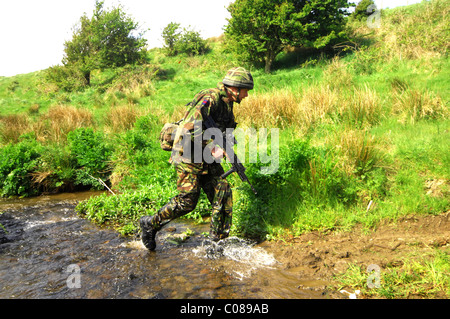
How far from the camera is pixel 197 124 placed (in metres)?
3.58

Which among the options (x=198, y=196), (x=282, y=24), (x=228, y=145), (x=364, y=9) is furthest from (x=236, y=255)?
(x=364, y=9)

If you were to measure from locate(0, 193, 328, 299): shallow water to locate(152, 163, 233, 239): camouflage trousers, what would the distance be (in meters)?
0.32

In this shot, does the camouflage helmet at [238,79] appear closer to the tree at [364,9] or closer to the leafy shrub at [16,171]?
the leafy shrub at [16,171]

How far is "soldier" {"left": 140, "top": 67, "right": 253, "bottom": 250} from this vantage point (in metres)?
3.66

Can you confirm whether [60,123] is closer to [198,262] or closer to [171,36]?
[198,262]

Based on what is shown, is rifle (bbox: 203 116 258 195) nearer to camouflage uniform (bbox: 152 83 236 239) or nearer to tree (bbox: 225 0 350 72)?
camouflage uniform (bbox: 152 83 236 239)

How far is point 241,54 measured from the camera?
723 inches

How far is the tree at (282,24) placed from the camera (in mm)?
15938

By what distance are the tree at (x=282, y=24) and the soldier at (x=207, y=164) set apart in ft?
44.6

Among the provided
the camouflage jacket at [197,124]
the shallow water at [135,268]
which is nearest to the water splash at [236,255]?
the shallow water at [135,268]

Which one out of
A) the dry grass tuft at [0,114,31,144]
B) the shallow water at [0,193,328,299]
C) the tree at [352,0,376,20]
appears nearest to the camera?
the shallow water at [0,193,328,299]

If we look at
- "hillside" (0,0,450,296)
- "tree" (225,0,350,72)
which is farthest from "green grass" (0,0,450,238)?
"tree" (225,0,350,72)

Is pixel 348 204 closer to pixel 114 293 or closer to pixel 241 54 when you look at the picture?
pixel 114 293
